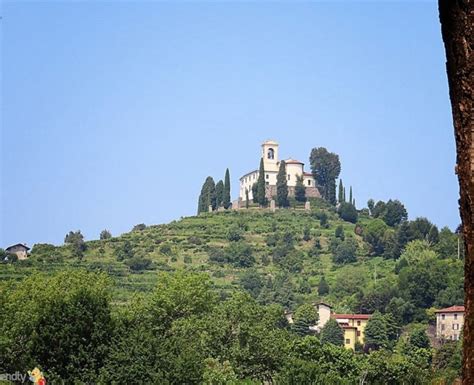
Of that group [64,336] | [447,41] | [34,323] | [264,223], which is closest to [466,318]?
[447,41]

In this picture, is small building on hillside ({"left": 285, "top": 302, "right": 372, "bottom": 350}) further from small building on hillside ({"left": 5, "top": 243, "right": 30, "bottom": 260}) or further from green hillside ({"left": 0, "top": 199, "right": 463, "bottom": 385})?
small building on hillside ({"left": 5, "top": 243, "right": 30, "bottom": 260})

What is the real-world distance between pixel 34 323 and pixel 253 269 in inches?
4628

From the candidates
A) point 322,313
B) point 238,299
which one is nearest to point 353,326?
point 322,313

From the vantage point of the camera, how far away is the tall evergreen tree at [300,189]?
641 ft

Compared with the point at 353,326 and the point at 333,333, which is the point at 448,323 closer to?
the point at 353,326

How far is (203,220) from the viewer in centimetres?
18838

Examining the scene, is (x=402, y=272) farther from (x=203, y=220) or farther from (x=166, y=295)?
(x=166, y=295)

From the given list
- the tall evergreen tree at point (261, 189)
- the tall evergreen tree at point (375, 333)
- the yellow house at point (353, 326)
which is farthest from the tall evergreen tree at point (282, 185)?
the tall evergreen tree at point (375, 333)

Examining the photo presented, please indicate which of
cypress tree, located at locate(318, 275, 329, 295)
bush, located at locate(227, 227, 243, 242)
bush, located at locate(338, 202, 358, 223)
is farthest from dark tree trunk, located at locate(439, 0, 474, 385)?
bush, located at locate(338, 202, 358, 223)

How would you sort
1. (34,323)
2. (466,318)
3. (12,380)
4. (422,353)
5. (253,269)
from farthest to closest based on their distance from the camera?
1. (253,269)
2. (422,353)
3. (34,323)
4. (12,380)
5. (466,318)

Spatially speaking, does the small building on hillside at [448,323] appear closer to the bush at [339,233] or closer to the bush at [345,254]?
the bush at [345,254]

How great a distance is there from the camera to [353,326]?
132250mm

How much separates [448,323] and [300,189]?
7448 cm

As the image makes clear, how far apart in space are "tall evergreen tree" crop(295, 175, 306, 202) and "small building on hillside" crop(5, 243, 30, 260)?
53354mm
